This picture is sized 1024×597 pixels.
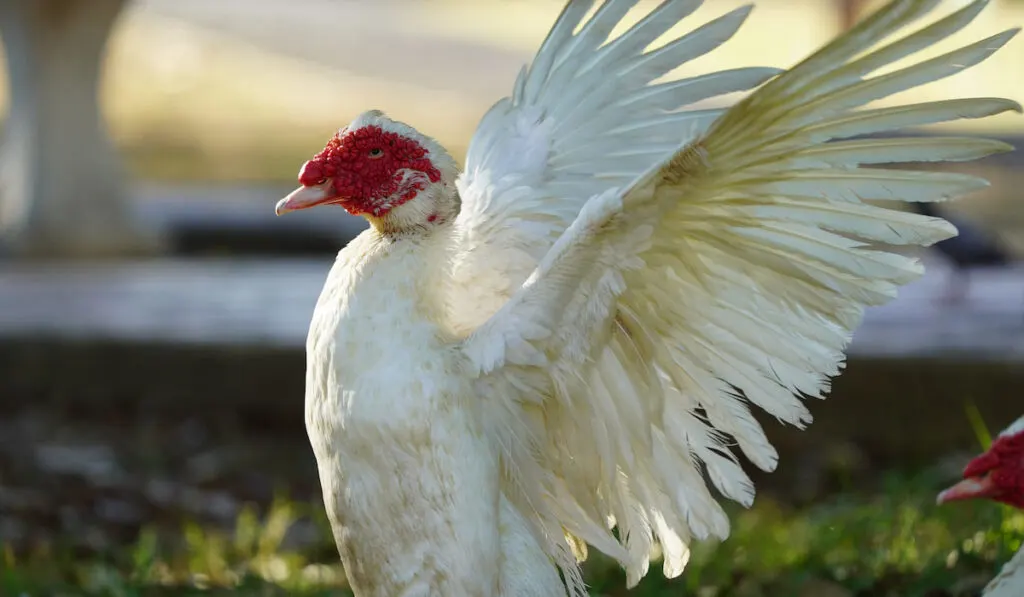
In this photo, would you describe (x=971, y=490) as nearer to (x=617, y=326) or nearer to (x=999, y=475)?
(x=999, y=475)

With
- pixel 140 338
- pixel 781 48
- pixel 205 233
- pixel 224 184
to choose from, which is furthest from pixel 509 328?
pixel 781 48

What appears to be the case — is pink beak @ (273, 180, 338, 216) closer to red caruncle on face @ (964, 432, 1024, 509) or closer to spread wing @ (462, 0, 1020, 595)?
spread wing @ (462, 0, 1020, 595)

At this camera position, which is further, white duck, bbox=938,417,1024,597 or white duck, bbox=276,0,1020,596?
white duck, bbox=938,417,1024,597

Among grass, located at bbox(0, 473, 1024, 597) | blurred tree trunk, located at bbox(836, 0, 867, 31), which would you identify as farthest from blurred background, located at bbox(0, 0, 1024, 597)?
blurred tree trunk, located at bbox(836, 0, 867, 31)

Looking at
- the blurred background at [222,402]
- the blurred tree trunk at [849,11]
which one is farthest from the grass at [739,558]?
the blurred tree trunk at [849,11]

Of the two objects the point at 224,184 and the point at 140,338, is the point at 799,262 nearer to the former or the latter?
the point at 140,338

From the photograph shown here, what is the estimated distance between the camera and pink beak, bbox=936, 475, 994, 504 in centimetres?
249

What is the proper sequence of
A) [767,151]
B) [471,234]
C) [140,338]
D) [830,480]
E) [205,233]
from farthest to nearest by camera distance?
[205,233] < [140,338] < [830,480] < [471,234] < [767,151]

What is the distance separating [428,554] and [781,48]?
43.3 ft

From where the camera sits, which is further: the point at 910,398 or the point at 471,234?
the point at 910,398

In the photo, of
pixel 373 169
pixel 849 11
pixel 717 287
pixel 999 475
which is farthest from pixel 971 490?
pixel 849 11

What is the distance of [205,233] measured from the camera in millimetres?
8859

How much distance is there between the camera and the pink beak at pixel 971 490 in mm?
2494

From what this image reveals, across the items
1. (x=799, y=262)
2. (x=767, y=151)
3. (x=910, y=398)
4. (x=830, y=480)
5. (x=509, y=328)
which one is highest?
(x=767, y=151)
